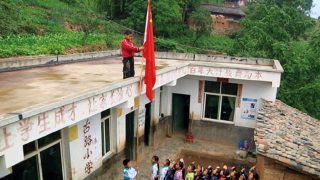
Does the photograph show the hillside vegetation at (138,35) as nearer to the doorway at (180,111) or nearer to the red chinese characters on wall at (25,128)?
the doorway at (180,111)

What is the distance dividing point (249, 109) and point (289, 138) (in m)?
4.10

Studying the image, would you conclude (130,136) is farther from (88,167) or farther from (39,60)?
(39,60)

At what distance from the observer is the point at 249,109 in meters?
11.1

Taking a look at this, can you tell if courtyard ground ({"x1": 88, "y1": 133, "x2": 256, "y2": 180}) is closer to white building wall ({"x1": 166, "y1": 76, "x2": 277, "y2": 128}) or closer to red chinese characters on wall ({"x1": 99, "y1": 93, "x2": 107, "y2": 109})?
white building wall ({"x1": 166, "y1": 76, "x2": 277, "y2": 128})

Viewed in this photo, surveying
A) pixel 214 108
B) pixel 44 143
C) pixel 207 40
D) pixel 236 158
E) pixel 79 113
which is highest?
pixel 207 40

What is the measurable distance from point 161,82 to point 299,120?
209 inches

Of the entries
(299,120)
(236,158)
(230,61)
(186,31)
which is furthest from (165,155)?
(186,31)

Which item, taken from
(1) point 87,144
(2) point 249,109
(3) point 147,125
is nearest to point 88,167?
(1) point 87,144

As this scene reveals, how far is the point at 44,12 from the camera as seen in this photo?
66.8 feet

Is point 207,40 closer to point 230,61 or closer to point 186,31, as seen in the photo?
point 186,31

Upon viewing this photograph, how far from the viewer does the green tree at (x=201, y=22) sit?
28562mm

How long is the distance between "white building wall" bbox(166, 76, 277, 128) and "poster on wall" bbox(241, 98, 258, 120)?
13cm

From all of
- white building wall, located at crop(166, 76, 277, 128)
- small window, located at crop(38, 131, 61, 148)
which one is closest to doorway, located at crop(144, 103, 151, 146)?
white building wall, located at crop(166, 76, 277, 128)

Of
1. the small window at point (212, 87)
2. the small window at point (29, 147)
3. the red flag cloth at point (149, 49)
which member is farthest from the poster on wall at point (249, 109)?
the small window at point (29, 147)
